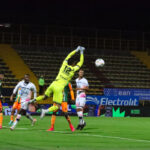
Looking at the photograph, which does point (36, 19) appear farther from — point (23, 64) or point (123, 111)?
point (123, 111)

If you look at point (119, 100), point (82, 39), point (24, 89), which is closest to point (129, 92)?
point (119, 100)

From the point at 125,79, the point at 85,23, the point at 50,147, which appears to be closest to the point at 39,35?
the point at 85,23

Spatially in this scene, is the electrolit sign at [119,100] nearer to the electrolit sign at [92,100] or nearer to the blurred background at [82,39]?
the electrolit sign at [92,100]

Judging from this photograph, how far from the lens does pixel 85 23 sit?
48125mm

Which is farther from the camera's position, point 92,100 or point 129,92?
point 129,92

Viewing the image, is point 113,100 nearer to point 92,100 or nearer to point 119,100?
point 119,100

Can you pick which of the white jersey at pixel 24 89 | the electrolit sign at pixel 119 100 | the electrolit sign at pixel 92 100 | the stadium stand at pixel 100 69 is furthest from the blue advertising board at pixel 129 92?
the white jersey at pixel 24 89

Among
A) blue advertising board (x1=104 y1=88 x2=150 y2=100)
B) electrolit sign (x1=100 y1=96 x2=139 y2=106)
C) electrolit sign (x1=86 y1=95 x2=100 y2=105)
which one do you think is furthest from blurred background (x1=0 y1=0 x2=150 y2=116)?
electrolit sign (x1=86 y1=95 x2=100 y2=105)

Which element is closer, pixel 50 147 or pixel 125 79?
pixel 50 147

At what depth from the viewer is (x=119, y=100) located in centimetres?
3725

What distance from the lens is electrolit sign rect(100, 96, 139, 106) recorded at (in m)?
36.5

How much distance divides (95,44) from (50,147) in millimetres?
36323

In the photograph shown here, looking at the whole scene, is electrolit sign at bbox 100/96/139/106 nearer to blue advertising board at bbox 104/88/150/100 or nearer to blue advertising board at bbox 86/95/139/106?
blue advertising board at bbox 86/95/139/106

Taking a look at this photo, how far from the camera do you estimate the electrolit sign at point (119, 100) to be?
1436 inches
